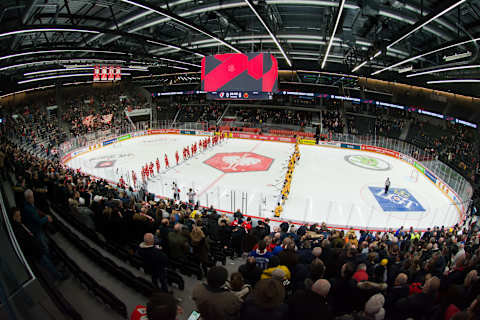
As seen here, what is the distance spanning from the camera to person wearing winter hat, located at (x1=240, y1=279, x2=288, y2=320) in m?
2.45

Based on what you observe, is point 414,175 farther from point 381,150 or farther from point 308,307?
point 308,307

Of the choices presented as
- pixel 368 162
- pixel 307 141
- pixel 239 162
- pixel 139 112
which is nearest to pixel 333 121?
pixel 307 141

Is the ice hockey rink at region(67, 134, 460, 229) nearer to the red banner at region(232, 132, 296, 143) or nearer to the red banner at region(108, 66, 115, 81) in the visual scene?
the red banner at region(232, 132, 296, 143)

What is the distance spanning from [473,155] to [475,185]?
14.0 feet

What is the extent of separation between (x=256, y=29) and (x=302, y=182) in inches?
443

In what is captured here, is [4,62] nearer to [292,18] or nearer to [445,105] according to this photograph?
[292,18]

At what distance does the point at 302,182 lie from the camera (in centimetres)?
1775

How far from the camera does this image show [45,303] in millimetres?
2848

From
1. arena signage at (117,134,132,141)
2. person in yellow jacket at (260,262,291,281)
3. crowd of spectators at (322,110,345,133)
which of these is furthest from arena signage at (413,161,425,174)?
arena signage at (117,134,132,141)

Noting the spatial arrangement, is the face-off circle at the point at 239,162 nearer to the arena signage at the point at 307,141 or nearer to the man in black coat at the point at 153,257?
the arena signage at the point at 307,141

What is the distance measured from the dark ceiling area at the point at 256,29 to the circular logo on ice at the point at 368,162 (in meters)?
7.86

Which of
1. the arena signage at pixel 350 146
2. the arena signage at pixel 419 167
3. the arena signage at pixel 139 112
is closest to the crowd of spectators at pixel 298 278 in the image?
the arena signage at pixel 419 167

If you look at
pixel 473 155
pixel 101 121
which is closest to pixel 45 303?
pixel 473 155

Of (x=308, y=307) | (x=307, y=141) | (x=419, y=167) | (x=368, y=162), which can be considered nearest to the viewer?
(x=308, y=307)
